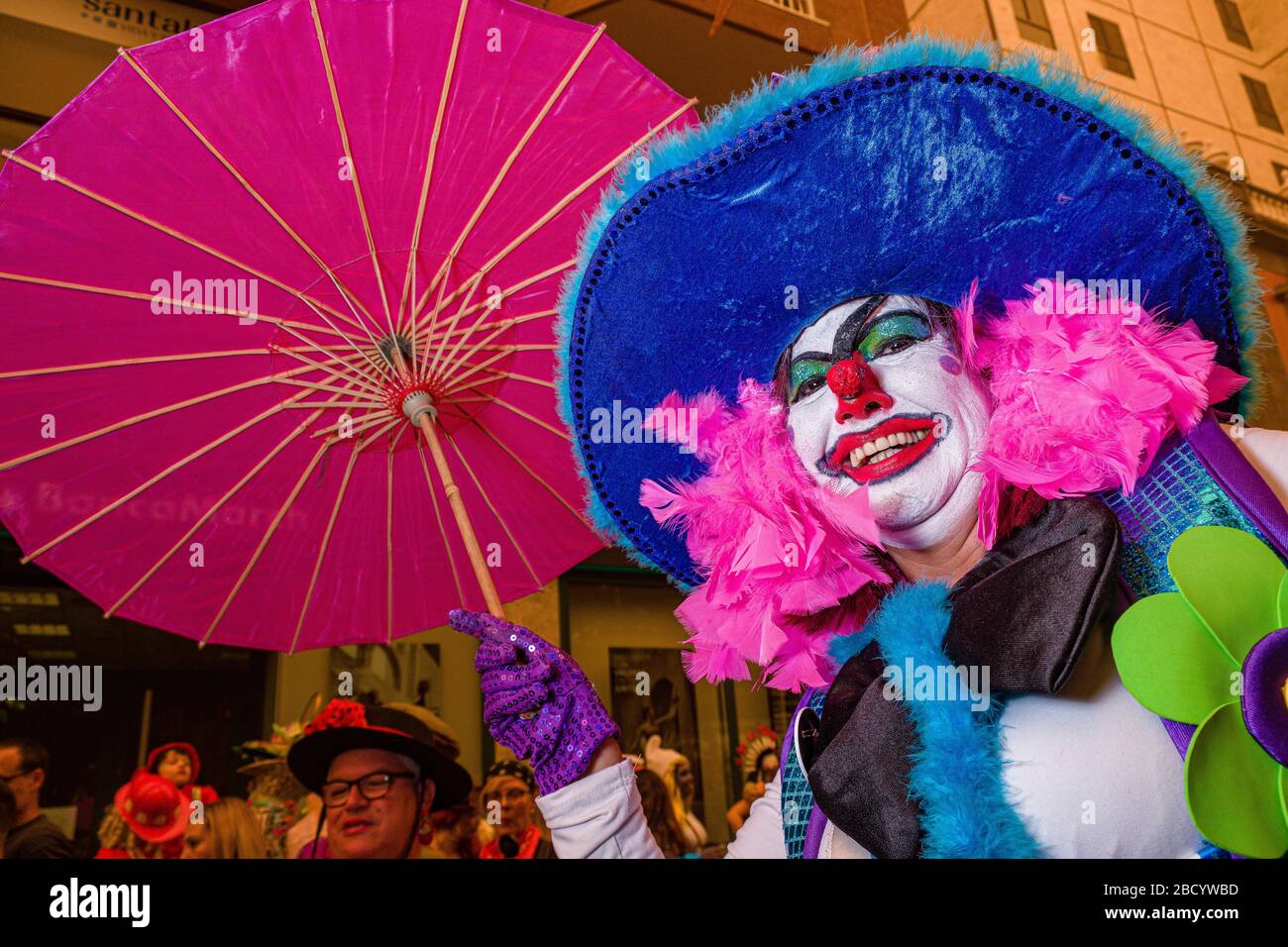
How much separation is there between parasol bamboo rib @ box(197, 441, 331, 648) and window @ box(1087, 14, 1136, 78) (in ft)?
15.2

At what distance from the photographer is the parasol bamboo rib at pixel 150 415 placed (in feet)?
6.17

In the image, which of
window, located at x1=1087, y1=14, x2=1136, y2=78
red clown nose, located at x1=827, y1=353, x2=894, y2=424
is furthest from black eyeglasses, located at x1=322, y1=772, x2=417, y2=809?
window, located at x1=1087, y1=14, x2=1136, y2=78

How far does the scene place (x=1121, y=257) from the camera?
129 cm

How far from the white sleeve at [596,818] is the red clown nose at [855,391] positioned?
23.7 inches

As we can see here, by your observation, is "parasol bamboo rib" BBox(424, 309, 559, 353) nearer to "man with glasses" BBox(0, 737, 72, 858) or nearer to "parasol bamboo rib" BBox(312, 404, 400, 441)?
"parasol bamboo rib" BBox(312, 404, 400, 441)

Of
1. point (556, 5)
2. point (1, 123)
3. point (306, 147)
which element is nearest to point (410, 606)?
point (306, 147)

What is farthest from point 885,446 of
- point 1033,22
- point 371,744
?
point 1033,22

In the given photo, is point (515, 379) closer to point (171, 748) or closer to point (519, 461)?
point (519, 461)

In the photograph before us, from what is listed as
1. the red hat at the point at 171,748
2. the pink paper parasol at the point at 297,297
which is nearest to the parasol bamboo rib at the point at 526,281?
the pink paper parasol at the point at 297,297

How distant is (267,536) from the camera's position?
2.11 m

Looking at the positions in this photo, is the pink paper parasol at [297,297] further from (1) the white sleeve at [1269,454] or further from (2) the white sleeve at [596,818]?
(1) the white sleeve at [1269,454]

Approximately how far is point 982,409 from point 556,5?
149 inches
